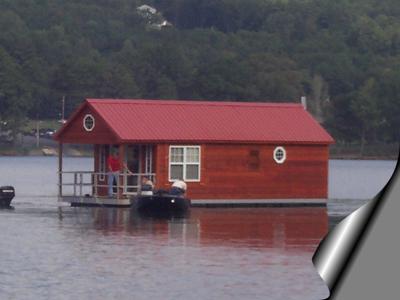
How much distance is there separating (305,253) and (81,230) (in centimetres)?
667

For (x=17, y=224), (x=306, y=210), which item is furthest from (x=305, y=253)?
(x=306, y=210)

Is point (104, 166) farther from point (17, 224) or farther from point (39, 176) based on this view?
point (39, 176)

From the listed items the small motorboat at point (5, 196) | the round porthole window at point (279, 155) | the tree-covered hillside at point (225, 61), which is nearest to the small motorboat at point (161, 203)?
the round porthole window at point (279, 155)

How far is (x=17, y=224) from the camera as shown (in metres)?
30.5

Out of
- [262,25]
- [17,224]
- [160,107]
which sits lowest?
[17,224]

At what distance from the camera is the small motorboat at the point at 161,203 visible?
1224 inches

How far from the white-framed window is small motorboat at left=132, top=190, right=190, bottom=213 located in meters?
2.03

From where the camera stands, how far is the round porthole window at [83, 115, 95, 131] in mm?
34750

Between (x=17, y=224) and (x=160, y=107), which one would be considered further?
(x=160, y=107)

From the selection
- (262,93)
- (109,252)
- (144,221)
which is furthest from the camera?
(262,93)

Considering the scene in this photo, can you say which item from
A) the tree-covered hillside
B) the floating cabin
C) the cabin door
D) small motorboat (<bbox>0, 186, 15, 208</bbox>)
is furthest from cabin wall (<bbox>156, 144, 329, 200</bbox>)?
the tree-covered hillside

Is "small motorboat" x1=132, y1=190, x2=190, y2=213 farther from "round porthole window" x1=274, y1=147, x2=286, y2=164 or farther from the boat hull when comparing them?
"round porthole window" x1=274, y1=147, x2=286, y2=164

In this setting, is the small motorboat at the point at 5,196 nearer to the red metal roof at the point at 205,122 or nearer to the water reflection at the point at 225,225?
the water reflection at the point at 225,225

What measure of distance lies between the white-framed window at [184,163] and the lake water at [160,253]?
3.10ft
